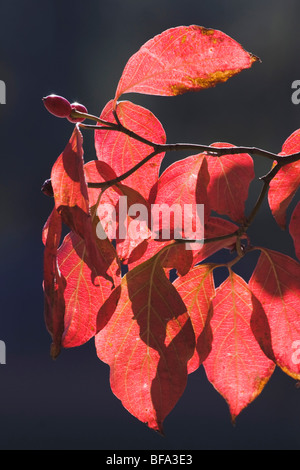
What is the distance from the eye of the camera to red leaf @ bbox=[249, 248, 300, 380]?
23cm

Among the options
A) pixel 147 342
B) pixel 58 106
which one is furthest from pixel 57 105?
pixel 147 342

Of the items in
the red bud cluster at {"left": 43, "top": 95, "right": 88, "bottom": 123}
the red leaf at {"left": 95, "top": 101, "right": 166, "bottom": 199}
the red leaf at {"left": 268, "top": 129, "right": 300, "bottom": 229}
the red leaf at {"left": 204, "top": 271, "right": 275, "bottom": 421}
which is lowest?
the red leaf at {"left": 204, "top": 271, "right": 275, "bottom": 421}

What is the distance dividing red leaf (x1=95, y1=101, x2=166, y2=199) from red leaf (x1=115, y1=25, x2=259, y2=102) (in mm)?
18

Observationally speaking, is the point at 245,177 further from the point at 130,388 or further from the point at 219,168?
the point at 130,388

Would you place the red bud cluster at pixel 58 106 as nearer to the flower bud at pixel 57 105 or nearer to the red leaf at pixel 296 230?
the flower bud at pixel 57 105

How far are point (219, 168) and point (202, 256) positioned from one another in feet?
0.15

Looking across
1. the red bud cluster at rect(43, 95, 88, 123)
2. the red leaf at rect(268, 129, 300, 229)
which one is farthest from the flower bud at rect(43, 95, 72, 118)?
the red leaf at rect(268, 129, 300, 229)

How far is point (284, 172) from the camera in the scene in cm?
24

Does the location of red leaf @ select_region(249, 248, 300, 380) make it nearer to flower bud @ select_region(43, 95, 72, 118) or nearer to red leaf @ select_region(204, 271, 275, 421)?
red leaf @ select_region(204, 271, 275, 421)

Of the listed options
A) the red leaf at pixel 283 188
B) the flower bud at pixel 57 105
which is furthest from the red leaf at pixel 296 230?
the flower bud at pixel 57 105

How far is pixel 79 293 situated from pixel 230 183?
0.09m

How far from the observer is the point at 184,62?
22 cm

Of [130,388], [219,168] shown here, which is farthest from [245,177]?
[130,388]

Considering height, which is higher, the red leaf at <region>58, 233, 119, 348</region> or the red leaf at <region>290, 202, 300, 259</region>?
the red leaf at <region>290, 202, 300, 259</region>
